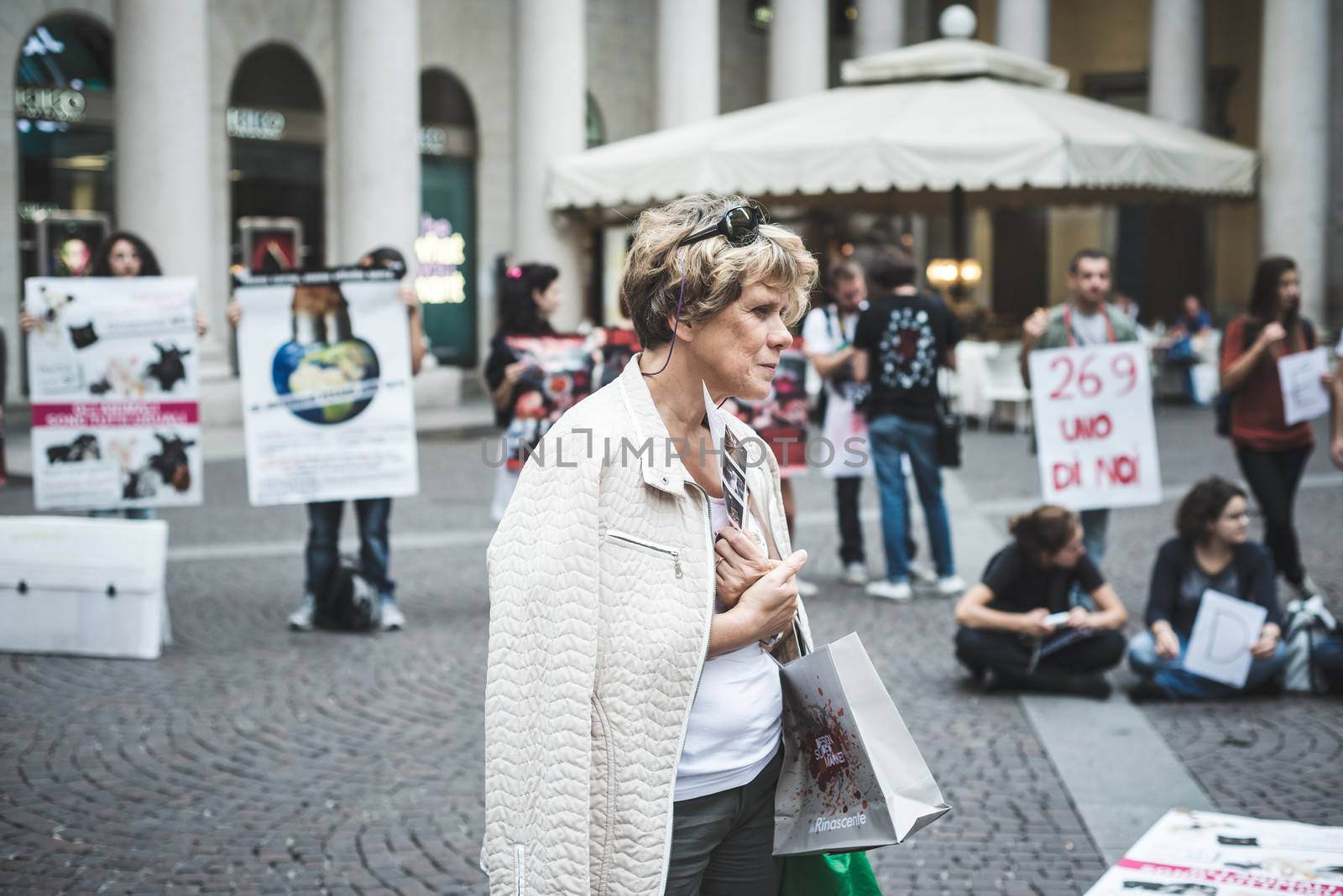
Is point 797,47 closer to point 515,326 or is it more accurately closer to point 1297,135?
point 1297,135

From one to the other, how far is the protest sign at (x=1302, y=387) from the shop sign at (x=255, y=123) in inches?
640

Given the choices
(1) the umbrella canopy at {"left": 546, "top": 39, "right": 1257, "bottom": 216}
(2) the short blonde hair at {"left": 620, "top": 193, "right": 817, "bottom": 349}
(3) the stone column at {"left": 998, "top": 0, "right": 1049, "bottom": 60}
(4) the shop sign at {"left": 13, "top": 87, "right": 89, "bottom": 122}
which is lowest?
(2) the short blonde hair at {"left": 620, "top": 193, "right": 817, "bottom": 349}

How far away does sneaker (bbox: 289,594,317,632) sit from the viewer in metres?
7.92

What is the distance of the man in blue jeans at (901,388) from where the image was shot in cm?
859

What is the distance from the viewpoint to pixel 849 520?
30.2 ft

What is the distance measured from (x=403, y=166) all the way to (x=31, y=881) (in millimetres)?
14341

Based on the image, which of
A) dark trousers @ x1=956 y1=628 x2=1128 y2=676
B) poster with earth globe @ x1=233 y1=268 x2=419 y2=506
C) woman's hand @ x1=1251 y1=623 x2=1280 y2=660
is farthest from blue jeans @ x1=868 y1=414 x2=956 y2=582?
poster with earth globe @ x1=233 y1=268 x2=419 y2=506

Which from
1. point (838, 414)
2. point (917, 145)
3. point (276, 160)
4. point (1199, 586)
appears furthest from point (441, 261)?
point (1199, 586)

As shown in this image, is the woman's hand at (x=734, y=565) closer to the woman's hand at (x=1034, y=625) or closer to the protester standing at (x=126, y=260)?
the woman's hand at (x=1034, y=625)

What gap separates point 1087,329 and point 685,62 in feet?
48.4

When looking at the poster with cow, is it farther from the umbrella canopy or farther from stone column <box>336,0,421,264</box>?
stone column <box>336,0,421,264</box>

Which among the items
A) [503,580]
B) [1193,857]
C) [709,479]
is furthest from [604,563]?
[1193,857]

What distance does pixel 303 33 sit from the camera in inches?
844

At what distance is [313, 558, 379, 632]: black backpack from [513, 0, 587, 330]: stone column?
12.3m
